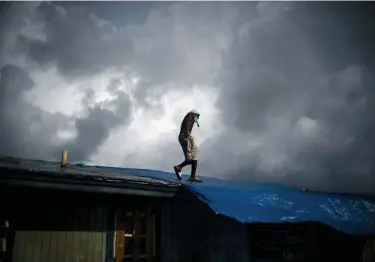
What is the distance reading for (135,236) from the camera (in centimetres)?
737

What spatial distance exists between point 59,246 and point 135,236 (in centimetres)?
163

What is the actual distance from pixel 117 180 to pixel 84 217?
1.14m

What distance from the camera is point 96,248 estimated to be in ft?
22.5

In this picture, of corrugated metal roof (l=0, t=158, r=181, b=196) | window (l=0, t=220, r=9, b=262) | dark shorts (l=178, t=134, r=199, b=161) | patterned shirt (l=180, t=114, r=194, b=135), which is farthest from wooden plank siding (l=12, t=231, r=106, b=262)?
patterned shirt (l=180, t=114, r=194, b=135)

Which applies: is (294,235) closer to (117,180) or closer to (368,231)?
(368,231)

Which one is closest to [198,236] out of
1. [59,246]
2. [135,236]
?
[135,236]

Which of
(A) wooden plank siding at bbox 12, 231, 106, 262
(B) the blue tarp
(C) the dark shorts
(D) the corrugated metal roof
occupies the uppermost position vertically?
(C) the dark shorts

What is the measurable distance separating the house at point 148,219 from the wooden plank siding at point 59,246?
0.02 m

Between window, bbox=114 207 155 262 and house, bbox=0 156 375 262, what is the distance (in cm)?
2

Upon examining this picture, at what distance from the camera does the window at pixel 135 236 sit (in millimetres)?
7145

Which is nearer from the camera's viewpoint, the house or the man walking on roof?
the house

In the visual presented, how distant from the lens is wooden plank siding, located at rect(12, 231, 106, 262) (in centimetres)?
628

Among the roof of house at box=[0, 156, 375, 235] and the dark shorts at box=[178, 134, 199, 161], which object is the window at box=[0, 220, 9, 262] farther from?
the dark shorts at box=[178, 134, 199, 161]

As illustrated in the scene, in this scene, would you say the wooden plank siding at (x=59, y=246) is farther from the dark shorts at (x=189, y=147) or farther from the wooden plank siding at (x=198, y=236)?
the dark shorts at (x=189, y=147)
